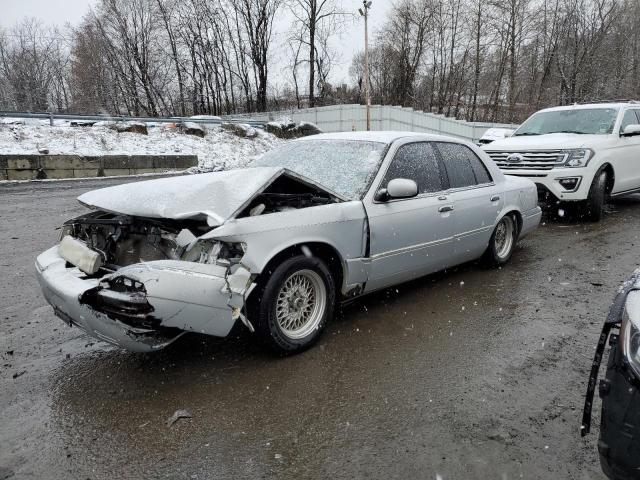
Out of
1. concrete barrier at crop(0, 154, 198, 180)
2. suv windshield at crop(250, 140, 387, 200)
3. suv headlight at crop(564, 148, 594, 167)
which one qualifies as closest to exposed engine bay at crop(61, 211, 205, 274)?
suv windshield at crop(250, 140, 387, 200)

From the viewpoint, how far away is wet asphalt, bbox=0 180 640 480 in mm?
2295

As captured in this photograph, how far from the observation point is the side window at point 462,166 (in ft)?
15.5

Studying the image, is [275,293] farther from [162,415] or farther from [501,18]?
[501,18]

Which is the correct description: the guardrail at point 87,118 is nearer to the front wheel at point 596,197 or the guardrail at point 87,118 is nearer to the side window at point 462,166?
the side window at point 462,166

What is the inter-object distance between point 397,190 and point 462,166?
1.49 m

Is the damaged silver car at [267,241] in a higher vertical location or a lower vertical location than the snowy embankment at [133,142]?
lower

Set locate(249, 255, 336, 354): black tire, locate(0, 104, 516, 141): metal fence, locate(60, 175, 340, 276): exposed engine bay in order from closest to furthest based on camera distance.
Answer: locate(60, 175, 340, 276): exposed engine bay < locate(249, 255, 336, 354): black tire < locate(0, 104, 516, 141): metal fence

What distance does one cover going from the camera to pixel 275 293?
3.07 m

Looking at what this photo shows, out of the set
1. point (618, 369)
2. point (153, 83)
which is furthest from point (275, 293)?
point (153, 83)

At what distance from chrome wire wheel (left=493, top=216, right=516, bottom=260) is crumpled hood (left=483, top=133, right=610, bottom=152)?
9.18 ft

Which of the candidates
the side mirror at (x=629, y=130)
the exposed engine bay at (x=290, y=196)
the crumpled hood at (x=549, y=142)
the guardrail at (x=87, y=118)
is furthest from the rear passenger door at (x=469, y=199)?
the guardrail at (x=87, y=118)

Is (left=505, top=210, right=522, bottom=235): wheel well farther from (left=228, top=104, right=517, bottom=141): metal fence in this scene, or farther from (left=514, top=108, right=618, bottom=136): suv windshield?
(left=228, top=104, right=517, bottom=141): metal fence

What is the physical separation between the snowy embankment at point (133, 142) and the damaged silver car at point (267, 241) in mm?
10793

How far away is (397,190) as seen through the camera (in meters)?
3.76
